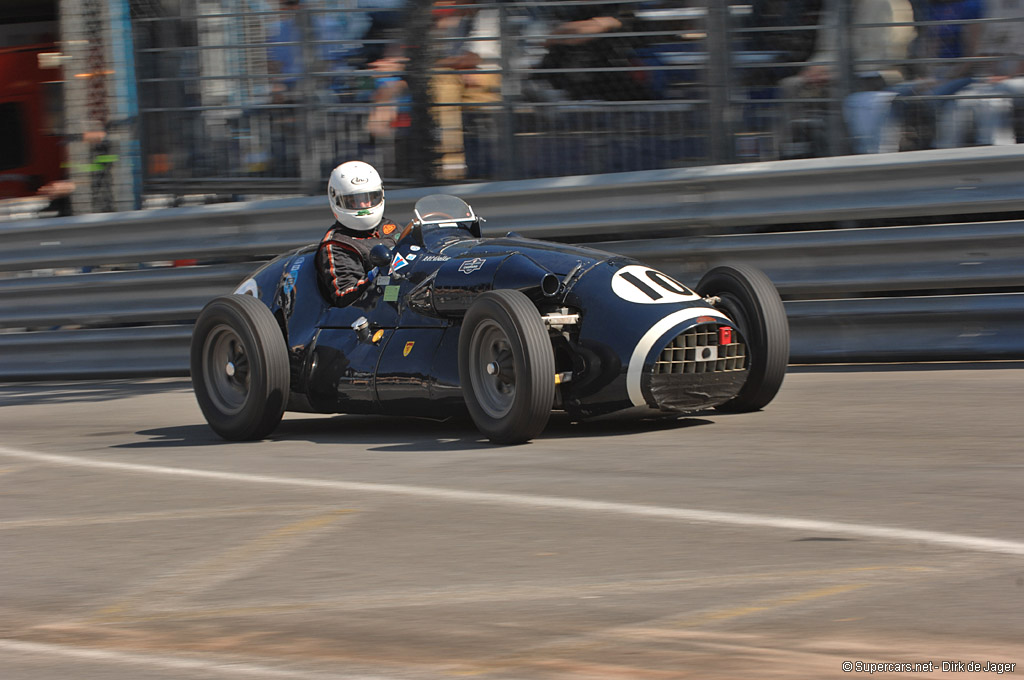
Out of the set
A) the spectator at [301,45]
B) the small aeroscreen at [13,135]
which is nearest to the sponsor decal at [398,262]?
the spectator at [301,45]

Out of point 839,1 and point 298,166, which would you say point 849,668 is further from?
point 298,166

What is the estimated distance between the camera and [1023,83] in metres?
8.69

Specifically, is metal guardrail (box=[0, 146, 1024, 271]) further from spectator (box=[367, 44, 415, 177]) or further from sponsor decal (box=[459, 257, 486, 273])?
sponsor decal (box=[459, 257, 486, 273])

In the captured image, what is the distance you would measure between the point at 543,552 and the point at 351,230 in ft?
13.9

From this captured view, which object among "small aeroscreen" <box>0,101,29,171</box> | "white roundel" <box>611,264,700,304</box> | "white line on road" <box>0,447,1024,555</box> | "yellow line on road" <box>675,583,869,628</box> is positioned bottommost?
"white line on road" <box>0,447,1024,555</box>

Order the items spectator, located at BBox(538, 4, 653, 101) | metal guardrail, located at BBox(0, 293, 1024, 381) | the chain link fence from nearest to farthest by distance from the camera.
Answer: metal guardrail, located at BBox(0, 293, 1024, 381)
the chain link fence
spectator, located at BBox(538, 4, 653, 101)

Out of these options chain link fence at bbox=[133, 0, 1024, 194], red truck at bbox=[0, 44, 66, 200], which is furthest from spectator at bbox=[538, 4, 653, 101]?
red truck at bbox=[0, 44, 66, 200]

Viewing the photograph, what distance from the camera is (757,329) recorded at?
6.74 meters

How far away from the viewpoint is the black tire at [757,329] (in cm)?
673

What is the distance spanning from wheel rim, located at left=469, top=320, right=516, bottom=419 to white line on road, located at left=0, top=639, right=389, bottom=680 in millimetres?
3125

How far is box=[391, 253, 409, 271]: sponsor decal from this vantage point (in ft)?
24.1

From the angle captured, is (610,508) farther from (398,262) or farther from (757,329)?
(398,262)

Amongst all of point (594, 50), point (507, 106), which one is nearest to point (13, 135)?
point (507, 106)

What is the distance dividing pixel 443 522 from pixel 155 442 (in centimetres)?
332
